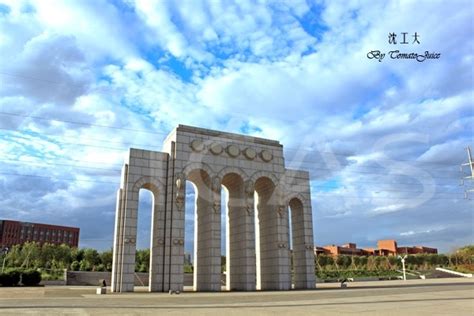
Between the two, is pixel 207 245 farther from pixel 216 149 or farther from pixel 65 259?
pixel 65 259

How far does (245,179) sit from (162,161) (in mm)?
8599

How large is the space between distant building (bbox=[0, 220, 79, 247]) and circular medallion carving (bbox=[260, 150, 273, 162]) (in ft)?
486

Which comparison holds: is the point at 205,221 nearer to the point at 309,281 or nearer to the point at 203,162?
the point at 203,162

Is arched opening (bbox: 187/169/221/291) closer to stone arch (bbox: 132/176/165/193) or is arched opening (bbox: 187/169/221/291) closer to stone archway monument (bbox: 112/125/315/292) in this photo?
stone archway monument (bbox: 112/125/315/292)

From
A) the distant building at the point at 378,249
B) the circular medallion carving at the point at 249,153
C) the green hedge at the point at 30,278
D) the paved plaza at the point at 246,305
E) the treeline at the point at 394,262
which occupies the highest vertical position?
the circular medallion carving at the point at 249,153

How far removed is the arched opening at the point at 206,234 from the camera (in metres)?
37.5

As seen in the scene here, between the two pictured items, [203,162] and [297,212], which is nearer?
[203,162]

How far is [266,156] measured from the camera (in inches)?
1686

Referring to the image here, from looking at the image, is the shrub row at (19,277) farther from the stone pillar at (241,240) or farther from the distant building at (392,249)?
the distant building at (392,249)

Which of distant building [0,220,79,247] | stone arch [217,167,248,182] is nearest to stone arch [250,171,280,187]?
stone arch [217,167,248,182]

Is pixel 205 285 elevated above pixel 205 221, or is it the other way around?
pixel 205 221

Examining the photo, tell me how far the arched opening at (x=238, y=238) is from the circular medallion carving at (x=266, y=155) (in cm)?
354

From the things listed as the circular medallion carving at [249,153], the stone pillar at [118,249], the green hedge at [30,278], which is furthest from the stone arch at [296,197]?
the green hedge at [30,278]

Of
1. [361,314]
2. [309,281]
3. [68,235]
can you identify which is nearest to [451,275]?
[309,281]
